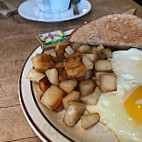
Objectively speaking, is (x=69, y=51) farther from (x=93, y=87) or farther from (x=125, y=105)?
(x=125, y=105)

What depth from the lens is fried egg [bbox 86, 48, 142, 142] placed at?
2.81ft

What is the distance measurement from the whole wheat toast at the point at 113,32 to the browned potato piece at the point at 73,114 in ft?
2.23

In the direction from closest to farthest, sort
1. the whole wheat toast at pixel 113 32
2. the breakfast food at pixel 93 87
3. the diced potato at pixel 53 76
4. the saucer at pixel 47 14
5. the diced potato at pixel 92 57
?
1. the breakfast food at pixel 93 87
2. the diced potato at pixel 53 76
3. the diced potato at pixel 92 57
4. the whole wheat toast at pixel 113 32
5. the saucer at pixel 47 14

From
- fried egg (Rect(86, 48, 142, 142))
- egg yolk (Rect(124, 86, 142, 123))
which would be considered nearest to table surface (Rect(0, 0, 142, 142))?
fried egg (Rect(86, 48, 142, 142))

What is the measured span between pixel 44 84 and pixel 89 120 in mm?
333

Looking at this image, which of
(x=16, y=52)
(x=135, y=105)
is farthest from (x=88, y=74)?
(x=16, y=52)

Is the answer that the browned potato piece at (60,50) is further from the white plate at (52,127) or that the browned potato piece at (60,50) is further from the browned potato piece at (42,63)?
the white plate at (52,127)

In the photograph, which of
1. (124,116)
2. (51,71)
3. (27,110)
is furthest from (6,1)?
(124,116)

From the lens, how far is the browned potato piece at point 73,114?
85cm

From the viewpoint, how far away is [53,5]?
1.97 metres

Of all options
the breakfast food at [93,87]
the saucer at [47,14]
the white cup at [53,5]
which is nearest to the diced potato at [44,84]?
the breakfast food at [93,87]

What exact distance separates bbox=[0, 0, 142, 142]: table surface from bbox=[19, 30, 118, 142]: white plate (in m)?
0.14

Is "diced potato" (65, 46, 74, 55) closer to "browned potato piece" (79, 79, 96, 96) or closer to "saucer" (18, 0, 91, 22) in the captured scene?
"browned potato piece" (79, 79, 96, 96)

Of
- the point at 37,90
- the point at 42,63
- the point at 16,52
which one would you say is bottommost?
the point at 16,52
